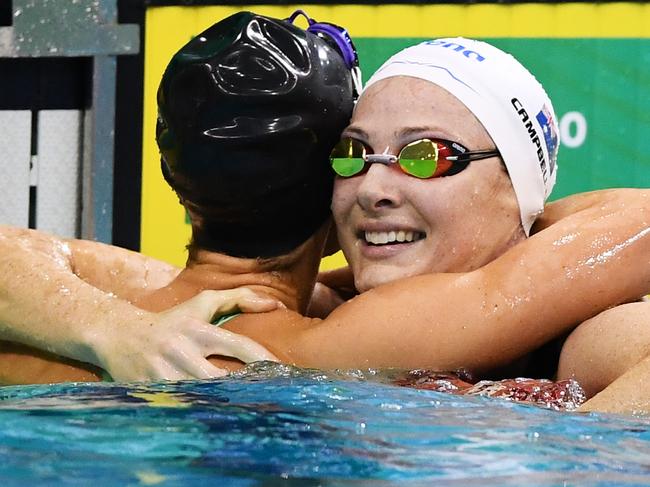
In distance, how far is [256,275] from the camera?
3.02 metres

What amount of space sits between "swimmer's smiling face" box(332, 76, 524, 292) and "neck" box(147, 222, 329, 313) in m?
0.16

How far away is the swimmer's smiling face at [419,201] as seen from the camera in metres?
2.84

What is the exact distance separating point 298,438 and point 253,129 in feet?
3.64

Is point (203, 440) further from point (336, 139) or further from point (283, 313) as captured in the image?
point (336, 139)

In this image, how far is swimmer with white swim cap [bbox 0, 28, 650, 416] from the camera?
103 inches

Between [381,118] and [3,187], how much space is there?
3.08 meters

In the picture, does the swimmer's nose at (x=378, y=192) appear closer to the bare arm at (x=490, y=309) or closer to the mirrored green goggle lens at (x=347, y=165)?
the mirrored green goggle lens at (x=347, y=165)

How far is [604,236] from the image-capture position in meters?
2.67

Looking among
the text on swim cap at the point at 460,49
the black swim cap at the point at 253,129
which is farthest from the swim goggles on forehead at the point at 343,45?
the text on swim cap at the point at 460,49

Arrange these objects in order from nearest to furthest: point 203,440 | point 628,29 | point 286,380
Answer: point 203,440 → point 286,380 → point 628,29

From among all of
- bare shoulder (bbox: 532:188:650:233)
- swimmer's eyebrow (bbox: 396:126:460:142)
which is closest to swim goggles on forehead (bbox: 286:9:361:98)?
swimmer's eyebrow (bbox: 396:126:460:142)

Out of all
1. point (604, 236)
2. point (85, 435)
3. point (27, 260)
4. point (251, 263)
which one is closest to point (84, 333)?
point (27, 260)

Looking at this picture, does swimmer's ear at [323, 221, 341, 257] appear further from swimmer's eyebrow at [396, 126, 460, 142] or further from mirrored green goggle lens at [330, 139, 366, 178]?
swimmer's eyebrow at [396, 126, 460, 142]

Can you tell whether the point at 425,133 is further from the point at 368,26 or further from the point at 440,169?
the point at 368,26
